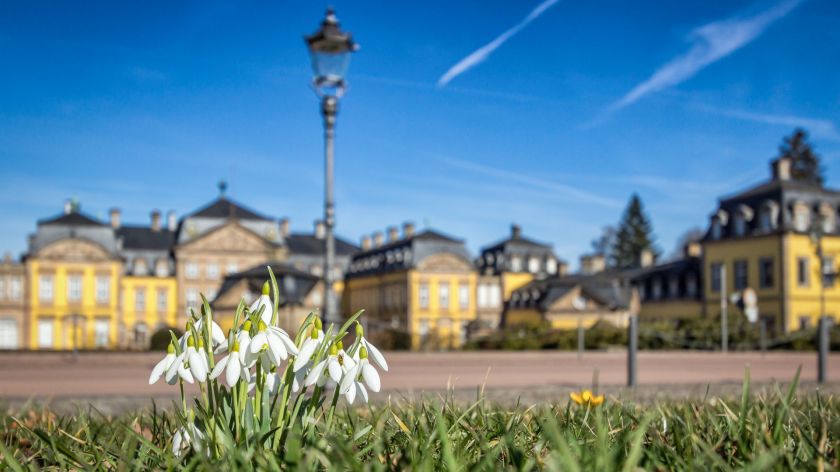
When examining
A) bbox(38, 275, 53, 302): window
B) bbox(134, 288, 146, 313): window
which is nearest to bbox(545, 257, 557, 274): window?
bbox(134, 288, 146, 313): window

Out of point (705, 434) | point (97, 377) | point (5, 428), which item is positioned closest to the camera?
point (705, 434)

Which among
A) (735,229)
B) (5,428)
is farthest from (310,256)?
(5,428)

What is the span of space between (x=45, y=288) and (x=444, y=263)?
28.6 metres

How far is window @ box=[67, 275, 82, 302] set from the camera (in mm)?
Result: 69438

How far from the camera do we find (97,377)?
1675 cm

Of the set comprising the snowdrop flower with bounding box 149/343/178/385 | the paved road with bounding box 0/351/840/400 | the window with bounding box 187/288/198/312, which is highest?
the window with bounding box 187/288/198/312

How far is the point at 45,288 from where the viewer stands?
227 ft

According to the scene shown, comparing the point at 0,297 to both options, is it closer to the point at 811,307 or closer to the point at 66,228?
the point at 66,228

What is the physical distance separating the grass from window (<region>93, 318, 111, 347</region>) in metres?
68.0

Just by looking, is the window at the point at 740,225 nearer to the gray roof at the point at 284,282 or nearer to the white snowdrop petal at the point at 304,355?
the gray roof at the point at 284,282

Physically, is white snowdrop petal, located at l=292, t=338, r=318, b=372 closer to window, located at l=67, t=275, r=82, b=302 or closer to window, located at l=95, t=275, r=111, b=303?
window, located at l=67, t=275, r=82, b=302

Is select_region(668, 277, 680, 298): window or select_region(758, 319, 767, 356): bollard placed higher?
select_region(668, 277, 680, 298): window

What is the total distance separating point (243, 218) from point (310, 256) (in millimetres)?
6746

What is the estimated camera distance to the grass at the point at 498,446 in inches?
107
